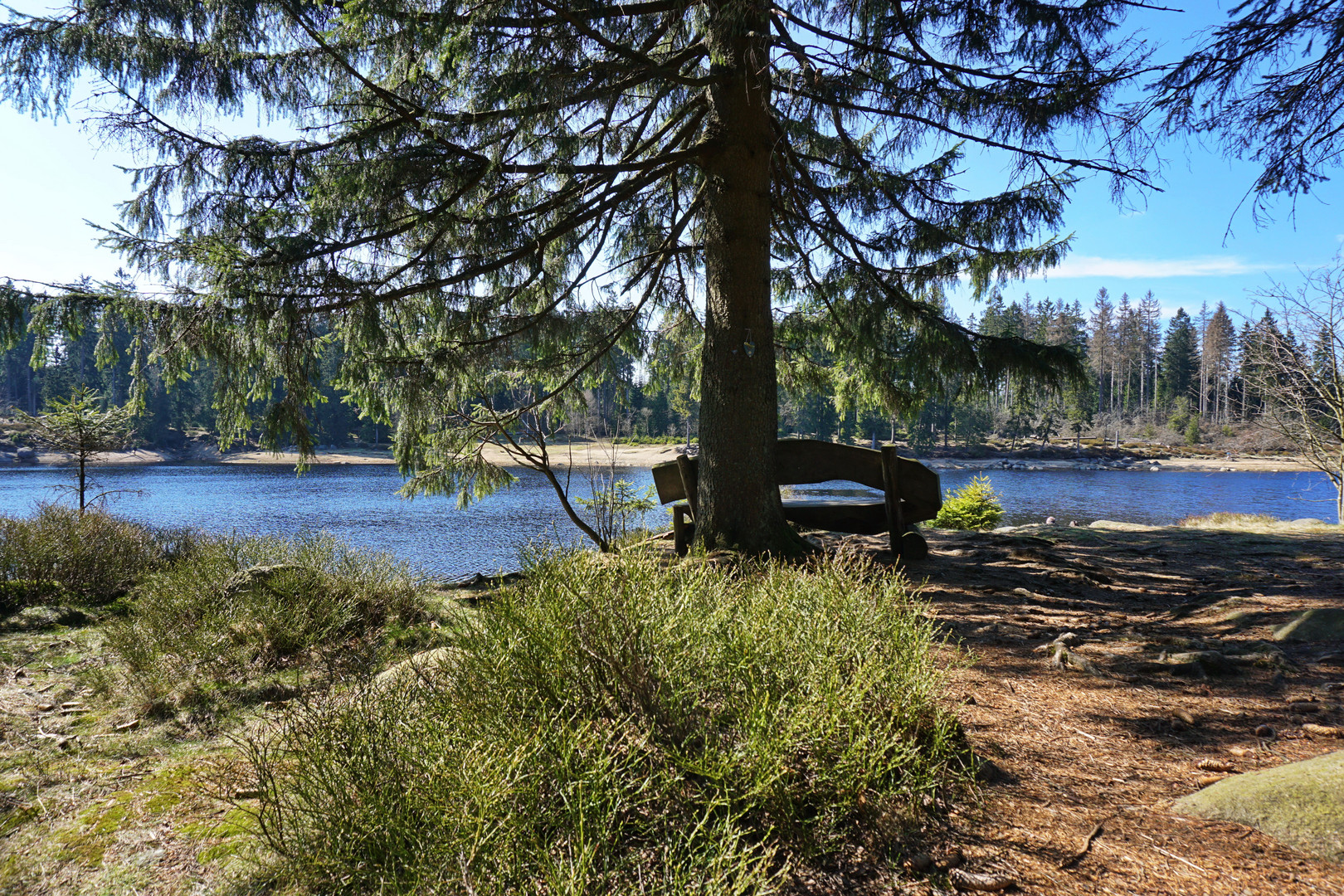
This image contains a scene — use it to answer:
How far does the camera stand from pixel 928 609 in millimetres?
4684

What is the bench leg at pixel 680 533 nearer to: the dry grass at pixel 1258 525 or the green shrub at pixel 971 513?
the dry grass at pixel 1258 525

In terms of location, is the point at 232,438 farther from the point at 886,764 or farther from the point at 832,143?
the point at 832,143

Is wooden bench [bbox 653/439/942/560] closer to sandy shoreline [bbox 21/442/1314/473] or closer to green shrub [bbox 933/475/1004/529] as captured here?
green shrub [bbox 933/475/1004/529]

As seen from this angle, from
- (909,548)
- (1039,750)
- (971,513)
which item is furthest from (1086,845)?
(971,513)

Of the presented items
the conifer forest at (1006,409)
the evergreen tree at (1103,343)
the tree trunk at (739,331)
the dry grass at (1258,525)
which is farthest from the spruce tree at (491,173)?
the evergreen tree at (1103,343)

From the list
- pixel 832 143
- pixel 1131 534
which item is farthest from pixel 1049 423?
pixel 832 143

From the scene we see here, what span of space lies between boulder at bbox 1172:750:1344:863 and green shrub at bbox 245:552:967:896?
84 cm

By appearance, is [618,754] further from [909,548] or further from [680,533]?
[909,548]

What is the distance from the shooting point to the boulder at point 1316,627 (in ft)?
12.9

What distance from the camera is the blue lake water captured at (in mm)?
14703

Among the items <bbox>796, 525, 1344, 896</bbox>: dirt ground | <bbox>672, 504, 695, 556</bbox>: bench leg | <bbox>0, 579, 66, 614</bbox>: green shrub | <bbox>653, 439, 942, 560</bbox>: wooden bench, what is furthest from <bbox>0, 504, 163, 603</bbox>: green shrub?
<bbox>796, 525, 1344, 896</bbox>: dirt ground

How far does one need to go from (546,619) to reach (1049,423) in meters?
65.2

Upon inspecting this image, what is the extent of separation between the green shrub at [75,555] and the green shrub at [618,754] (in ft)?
21.7

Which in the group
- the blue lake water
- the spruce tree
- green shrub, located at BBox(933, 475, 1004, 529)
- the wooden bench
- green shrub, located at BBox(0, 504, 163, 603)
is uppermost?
the spruce tree
